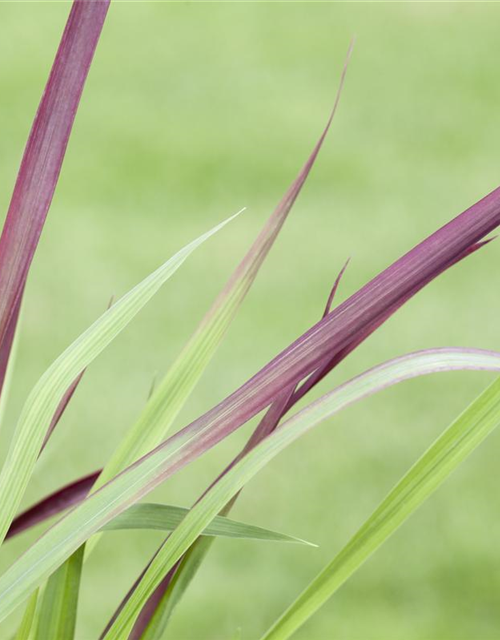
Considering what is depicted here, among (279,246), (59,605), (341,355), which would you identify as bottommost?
(59,605)

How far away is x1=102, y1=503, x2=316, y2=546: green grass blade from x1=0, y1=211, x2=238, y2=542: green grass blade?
6cm

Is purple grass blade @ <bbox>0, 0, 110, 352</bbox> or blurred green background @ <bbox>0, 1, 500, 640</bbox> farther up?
blurred green background @ <bbox>0, 1, 500, 640</bbox>

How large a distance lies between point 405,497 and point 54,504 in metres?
0.25

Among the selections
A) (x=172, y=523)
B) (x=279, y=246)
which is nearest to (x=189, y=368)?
(x=172, y=523)

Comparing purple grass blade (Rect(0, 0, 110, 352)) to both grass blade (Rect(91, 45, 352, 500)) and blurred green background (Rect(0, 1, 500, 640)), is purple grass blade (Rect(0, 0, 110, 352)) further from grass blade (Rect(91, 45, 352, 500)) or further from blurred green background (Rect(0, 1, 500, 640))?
blurred green background (Rect(0, 1, 500, 640))

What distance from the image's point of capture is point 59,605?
0.48 meters

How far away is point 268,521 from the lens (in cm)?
145

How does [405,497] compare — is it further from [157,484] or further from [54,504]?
[54,504]

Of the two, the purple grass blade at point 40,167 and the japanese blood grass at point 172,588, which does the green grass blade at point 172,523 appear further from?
the purple grass blade at point 40,167

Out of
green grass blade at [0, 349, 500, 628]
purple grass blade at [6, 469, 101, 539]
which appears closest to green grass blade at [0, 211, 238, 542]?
green grass blade at [0, 349, 500, 628]

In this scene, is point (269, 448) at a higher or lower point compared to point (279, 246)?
lower

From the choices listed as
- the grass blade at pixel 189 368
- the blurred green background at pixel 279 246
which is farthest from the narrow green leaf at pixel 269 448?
the blurred green background at pixel 279 246

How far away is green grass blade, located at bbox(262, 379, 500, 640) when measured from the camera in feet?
1.54

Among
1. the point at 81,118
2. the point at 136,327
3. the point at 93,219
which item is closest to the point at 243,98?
the point at 81,118
